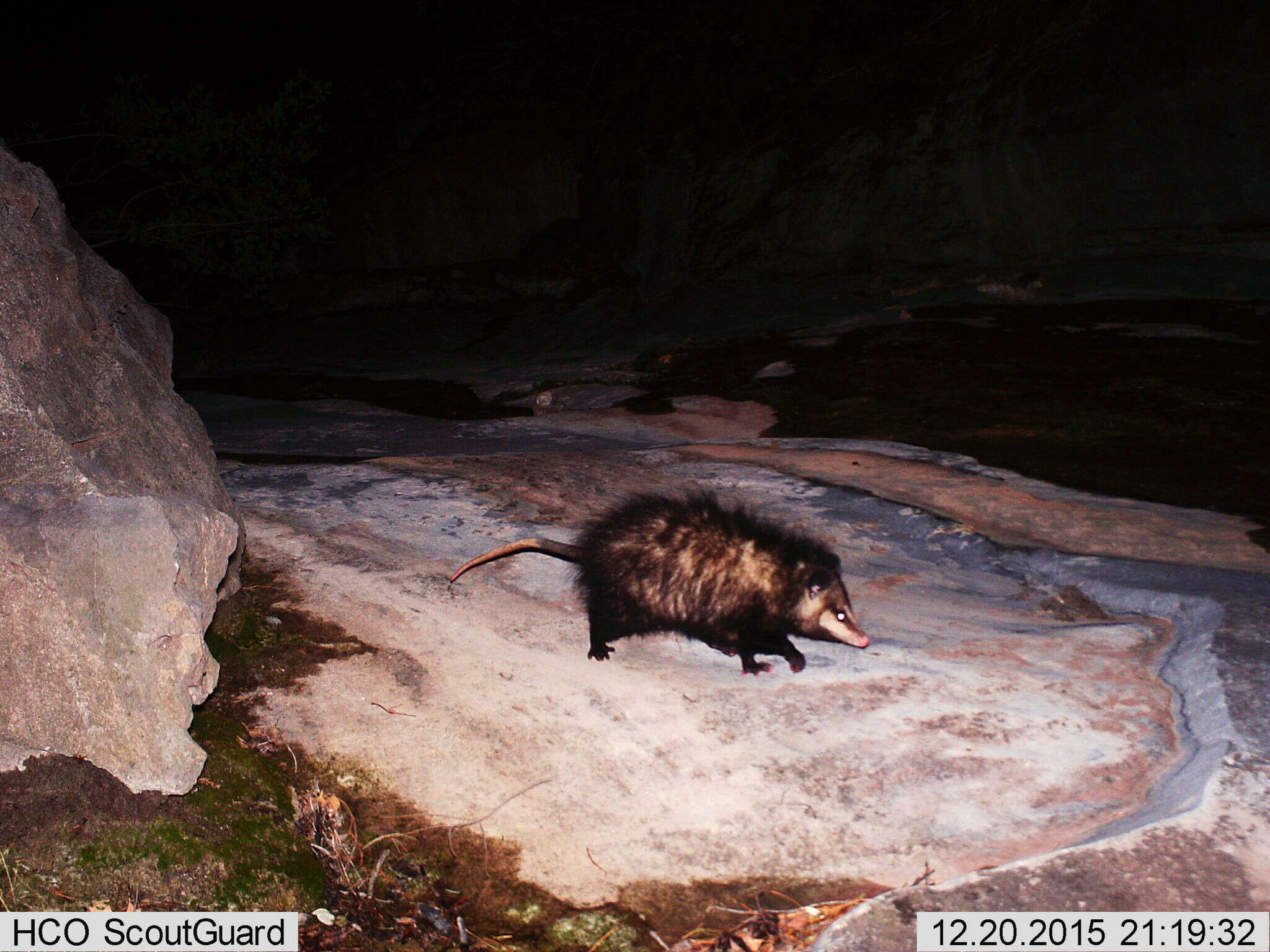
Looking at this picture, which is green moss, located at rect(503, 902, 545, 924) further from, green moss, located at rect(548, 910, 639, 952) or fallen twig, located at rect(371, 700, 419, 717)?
fallen twig, located at rect(371, 700, 419, 717)

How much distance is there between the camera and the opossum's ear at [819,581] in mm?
3895

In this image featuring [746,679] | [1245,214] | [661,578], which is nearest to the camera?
[746,679]

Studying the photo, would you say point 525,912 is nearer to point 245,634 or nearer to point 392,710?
point 392,710

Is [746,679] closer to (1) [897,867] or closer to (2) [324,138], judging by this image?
(1) [897,867]

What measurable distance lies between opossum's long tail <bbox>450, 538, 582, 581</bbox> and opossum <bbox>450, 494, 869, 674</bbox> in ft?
0.43

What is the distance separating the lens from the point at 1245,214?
1201cm

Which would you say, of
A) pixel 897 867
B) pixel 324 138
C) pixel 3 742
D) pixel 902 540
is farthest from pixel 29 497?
pixel 324 138

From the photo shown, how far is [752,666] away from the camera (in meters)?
3.79

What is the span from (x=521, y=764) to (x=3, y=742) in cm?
Result: 145

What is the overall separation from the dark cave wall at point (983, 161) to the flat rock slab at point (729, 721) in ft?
31.3

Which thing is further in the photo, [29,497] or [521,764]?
[521,764]

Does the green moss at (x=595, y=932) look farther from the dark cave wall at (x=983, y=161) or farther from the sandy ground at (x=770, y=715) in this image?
the dark cave wall at (x=983, y=161)

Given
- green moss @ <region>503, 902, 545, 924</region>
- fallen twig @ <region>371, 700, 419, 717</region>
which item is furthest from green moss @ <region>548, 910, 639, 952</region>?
fallen twig @ <region>371, 700, 419, 717</region>

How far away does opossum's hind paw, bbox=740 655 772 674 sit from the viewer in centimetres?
379
